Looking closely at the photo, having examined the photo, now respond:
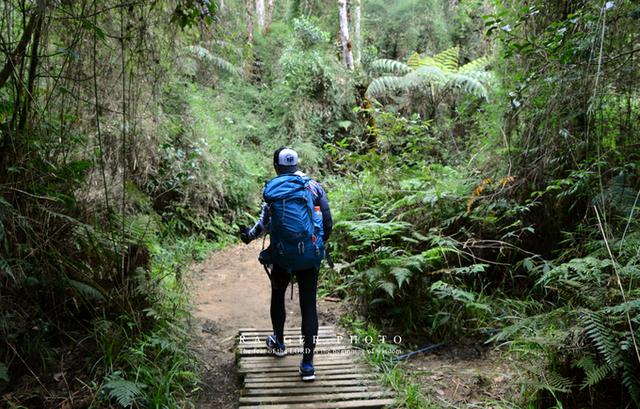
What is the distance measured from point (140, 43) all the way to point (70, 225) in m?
1.84

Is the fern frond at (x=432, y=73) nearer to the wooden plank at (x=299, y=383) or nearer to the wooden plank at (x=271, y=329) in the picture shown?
the wooden plank at (x=271, y=329)

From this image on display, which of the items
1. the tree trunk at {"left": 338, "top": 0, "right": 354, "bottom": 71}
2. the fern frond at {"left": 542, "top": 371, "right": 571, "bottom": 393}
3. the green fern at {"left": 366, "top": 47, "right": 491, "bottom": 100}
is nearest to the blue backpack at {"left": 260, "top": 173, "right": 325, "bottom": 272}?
the fern frond at {"left": 542, "top": 371, "right": 571, "bottom": 393}

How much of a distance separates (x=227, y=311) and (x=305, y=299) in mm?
2405

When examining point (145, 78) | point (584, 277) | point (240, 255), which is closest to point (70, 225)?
point (145, 78)

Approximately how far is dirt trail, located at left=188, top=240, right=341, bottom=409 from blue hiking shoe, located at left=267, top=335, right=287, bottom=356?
44cm

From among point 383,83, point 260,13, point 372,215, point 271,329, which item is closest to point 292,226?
point 271,329

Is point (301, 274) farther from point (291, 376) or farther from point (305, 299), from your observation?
point (291, 376)

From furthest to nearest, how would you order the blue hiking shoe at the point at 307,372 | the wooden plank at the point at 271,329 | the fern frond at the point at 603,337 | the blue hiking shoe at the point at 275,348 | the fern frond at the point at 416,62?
the fern frond at the point at 416,62 → the wooden plank at the point at 271,329 → the blue hiking shoe at the point at 275,348 → the blue hiking shoe at the point at 307,372 → the fern frond at the point at 603,337

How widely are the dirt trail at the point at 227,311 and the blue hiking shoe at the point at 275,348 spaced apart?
44 centimetres

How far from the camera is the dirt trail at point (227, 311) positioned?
3582 millimetres

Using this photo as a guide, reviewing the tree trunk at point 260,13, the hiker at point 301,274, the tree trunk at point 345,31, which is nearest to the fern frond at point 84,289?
the hiker at point 301,274

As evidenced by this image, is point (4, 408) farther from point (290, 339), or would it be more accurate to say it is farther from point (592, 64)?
point (592, 64)

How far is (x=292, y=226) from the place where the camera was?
3.20 metres

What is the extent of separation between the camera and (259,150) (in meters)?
12.4
